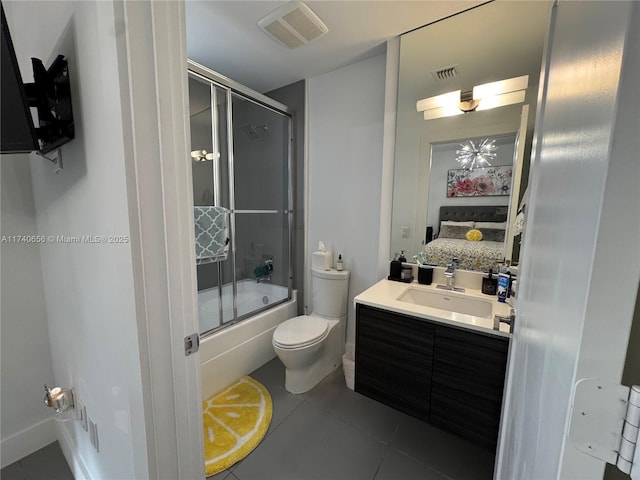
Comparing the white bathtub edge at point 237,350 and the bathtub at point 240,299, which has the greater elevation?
the bathtub at point 240,299

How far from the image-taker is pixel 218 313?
209cm

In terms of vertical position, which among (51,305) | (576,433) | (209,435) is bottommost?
(209,435)

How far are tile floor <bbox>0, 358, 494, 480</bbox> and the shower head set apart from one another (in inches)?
88.8

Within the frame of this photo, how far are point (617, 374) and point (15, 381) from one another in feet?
7.72

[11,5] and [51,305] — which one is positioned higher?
[11,5]

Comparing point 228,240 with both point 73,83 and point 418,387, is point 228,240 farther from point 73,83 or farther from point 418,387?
point 418,387

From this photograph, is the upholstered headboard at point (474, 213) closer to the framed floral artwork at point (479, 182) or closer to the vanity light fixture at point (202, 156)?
the framed floral artwork at point (479, 182)

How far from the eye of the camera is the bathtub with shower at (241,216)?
6.34ft

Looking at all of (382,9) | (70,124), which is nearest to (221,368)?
(70,124)

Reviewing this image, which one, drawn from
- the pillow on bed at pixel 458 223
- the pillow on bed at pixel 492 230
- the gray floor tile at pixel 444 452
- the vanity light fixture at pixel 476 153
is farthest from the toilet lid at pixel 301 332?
the vanity light fixture at pixel 476 153

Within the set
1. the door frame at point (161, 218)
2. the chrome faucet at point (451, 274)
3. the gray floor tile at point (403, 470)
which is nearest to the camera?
the door frame at point (161, 218)

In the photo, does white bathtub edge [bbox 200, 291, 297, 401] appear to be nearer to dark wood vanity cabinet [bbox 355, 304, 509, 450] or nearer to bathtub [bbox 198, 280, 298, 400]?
bathtub [bbox 198, 280, 298, 400]

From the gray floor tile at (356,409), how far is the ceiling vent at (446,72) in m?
2.21

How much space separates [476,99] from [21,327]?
2.89 metres
